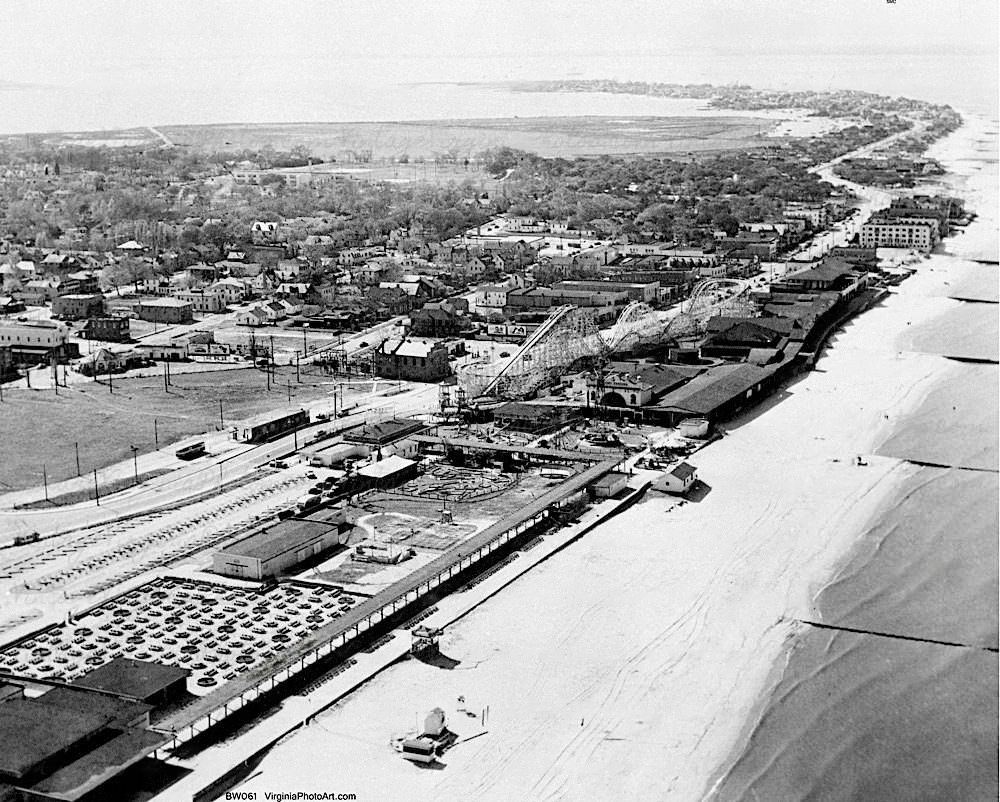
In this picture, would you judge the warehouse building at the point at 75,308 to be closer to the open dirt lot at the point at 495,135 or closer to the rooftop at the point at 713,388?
the rooftop at the point at 713,388

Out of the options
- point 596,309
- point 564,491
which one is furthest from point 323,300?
point 564,491

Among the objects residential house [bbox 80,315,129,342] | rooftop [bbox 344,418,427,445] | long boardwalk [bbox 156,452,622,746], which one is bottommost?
long boardwalk [bbox 156,452,622,746]

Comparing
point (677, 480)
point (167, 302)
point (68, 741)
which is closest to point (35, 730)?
point (68, 741)

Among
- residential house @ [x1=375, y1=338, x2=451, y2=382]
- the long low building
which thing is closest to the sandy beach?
the long low building

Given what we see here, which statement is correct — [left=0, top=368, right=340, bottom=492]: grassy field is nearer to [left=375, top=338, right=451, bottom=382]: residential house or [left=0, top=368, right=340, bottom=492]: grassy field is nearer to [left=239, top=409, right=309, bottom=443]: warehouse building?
[left=239, top=409, right=309, bottom=443]: warehouse building

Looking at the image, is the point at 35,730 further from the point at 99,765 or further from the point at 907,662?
the point at 907,662

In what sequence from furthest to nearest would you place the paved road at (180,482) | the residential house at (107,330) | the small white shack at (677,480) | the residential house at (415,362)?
the residential house at (107,330), the residential house at (415,362), the small white shack at (677,480), the paved road at (180,482)

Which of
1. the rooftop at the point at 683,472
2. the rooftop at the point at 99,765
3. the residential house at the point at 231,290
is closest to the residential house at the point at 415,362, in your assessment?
the rooftop at the point at 683,472
